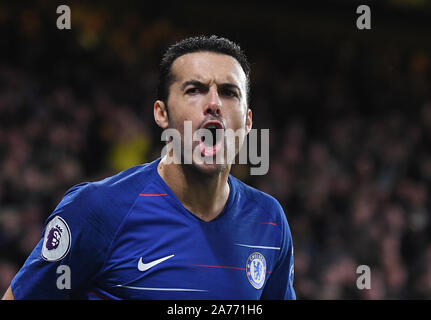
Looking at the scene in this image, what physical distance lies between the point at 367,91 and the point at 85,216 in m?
8.78

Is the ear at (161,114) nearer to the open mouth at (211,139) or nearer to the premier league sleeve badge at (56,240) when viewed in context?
the open mouth at (211,139)

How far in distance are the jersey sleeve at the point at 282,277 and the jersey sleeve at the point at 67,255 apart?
0.79 metres

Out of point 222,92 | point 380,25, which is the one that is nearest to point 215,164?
point 222,92

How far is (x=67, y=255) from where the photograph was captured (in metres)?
2.01

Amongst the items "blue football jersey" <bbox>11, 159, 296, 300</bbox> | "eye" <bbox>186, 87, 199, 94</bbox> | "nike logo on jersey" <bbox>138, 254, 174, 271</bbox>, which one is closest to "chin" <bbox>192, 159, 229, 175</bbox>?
"blue football jersey" <bbox>11, 159, 296, 300</bbox>

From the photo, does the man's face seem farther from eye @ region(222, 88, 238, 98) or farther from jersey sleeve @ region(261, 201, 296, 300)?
jersey sleeve @ region(261, 201, 296, 300)

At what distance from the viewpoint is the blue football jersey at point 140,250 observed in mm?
2037

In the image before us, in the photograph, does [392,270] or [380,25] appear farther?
[380,25]

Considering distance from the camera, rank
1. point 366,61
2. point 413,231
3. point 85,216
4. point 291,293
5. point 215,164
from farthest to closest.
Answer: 1. point 366,61
2. point 413,231
3. point 291,293
4. point 215,164
5. point 85,216

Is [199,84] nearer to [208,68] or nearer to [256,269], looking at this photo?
[208,68]

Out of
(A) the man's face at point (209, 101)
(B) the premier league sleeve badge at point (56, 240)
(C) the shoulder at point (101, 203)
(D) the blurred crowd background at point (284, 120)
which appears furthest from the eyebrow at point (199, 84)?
(D) the blurred crowd background at point (284, 120)

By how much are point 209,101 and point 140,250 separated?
65 centimetres

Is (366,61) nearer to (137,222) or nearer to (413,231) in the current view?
(413,231)

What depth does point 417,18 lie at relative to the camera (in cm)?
1140
